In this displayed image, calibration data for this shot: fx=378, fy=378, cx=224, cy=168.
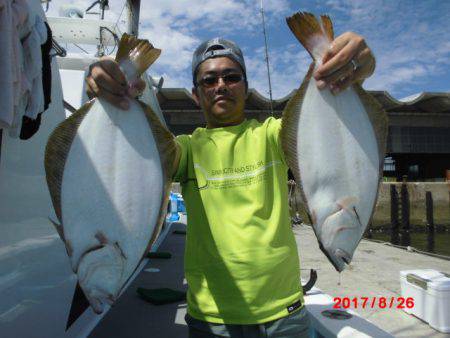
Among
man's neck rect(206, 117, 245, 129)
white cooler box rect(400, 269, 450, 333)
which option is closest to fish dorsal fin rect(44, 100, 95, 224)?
man's neck rect(206, 117, 245, 129)

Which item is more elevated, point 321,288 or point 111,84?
point 111,84

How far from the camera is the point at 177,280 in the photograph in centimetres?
441

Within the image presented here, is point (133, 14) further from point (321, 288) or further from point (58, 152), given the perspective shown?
point (321, 288)

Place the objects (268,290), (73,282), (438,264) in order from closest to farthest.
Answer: (268,290) → (73,282) → (438,264)

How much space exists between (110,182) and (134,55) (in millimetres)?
526

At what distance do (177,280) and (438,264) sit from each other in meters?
4.10

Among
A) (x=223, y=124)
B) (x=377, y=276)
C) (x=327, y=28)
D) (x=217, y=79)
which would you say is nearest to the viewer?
(x=327, y=28)

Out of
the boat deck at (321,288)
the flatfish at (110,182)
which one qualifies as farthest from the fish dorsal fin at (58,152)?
the boat deck at (321,288)

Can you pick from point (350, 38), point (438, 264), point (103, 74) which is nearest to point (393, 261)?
point (438, 264)

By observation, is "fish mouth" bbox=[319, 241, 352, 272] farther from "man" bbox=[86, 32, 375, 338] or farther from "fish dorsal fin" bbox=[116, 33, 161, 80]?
"fish dorsal fin" bbox=[116, 33, 161, 80]

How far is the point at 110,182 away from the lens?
1.46 metres

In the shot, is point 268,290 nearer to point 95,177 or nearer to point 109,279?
point 109,279

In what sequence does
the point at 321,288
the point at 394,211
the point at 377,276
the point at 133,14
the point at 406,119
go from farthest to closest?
the point at 406,119 → the point at 394,211 → the point at 377,276 → the point at 133,14 → the point at 321,288

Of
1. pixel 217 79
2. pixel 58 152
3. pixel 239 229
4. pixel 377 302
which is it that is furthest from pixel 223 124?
pixel 377 302
